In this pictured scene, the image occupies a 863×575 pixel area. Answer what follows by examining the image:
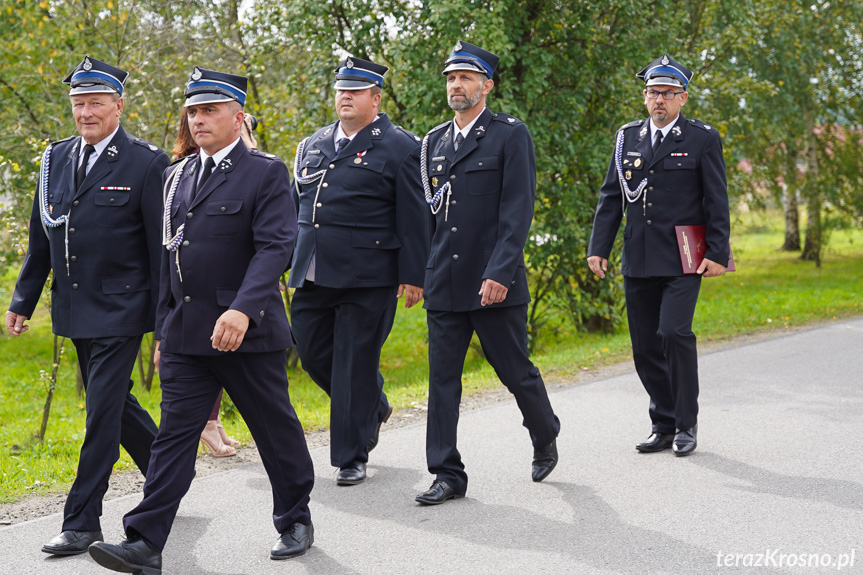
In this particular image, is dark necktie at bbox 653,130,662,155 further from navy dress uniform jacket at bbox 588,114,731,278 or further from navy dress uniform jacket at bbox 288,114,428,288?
navy dress uniform jacket at bbox 288,114,428,288

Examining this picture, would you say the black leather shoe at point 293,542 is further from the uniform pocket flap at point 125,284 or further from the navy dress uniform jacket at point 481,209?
the navy dress uniform jacket at point 481,209

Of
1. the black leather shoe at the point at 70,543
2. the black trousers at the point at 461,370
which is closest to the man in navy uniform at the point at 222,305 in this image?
the black leather shoe at the point at 70,543

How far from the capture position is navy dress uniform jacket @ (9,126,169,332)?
467 centimetres

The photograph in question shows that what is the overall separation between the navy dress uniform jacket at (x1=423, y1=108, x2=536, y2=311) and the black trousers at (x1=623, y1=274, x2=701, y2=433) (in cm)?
115

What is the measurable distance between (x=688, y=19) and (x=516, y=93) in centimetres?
356

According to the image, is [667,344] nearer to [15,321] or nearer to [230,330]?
[230,330]

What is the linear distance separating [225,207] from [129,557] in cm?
147

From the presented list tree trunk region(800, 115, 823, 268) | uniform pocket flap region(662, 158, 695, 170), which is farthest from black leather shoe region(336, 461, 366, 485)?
tree trunk region(800, 115, 823, 268)

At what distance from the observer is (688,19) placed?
43.4 ft

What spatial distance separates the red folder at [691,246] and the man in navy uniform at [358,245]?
158 cm

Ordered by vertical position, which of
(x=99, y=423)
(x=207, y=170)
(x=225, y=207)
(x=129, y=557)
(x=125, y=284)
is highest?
(x=207, y=170)

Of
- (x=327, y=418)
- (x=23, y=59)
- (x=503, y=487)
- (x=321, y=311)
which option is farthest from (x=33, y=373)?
(x=503, y=487)

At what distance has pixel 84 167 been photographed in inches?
189

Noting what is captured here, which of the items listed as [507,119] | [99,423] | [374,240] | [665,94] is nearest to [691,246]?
[665,94]
